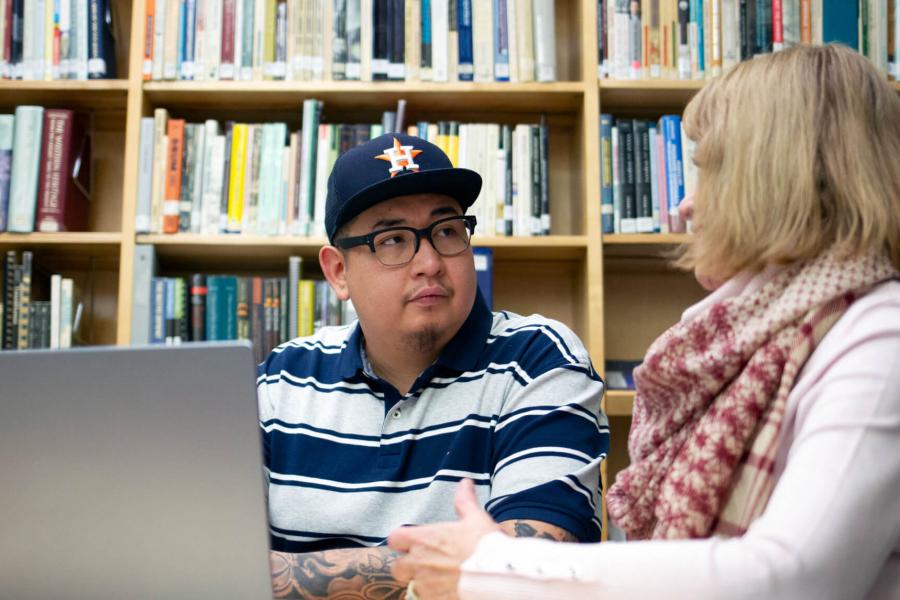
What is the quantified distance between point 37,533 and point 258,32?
1.80m

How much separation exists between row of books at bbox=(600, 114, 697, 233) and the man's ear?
2.83 feet

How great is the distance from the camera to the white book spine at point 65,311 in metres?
2.27

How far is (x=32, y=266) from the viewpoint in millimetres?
2309

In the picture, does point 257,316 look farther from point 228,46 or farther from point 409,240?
point 409,240

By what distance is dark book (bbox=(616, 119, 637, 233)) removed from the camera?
7.47 ft

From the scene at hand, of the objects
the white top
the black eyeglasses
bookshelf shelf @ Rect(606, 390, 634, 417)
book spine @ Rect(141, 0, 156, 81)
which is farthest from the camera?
book spine @ Rect(141, 0, 156, 81)

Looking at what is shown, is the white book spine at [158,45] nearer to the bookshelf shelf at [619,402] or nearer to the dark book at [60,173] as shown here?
the dark book at [60,173]

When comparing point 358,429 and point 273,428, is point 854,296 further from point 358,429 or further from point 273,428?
point 273,428

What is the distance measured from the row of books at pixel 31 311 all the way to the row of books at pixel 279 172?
275mm

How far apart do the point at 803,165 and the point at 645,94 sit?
1.50m

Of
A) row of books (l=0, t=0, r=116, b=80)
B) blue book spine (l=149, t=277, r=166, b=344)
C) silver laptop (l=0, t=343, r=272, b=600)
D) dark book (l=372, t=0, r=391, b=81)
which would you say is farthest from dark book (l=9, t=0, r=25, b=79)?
silver laptop (l=0, t=343, r=272, b=600)

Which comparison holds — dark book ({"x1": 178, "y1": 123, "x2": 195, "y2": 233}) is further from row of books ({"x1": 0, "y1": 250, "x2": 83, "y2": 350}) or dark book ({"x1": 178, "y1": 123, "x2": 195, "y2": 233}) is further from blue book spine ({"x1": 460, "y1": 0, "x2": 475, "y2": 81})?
blue book spine ({"x1": 460, "y1": 0, "x2": 475, "y2": 81})

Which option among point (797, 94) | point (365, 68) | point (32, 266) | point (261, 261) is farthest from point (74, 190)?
point (797, 94)

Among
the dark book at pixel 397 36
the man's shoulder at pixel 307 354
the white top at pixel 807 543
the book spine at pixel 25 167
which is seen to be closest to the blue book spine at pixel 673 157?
the dark book at pixel 397 36
